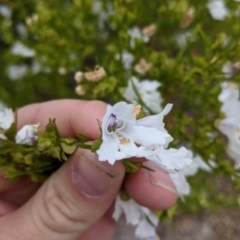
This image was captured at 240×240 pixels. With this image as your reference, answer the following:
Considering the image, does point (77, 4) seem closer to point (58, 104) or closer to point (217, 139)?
point (58, 104)

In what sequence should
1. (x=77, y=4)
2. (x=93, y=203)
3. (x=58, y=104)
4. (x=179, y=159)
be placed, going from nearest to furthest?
Answer: (x=179, y=159), (x=93, y=203), (x=58, y=104), (x=77, y=4)

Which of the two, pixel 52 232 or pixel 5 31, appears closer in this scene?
pixel 52 232

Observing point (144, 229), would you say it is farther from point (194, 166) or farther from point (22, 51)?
point (22, 51)

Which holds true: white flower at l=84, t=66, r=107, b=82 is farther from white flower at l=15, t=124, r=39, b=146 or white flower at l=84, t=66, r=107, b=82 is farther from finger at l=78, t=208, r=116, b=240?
finger at l=78, t=208, r=116, b=240

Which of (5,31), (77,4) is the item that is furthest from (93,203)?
(5,31)

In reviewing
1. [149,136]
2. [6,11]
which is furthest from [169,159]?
[6,11]

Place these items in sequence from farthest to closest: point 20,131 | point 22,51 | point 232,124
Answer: point 22,51 < point 232,124 < point 20,131
